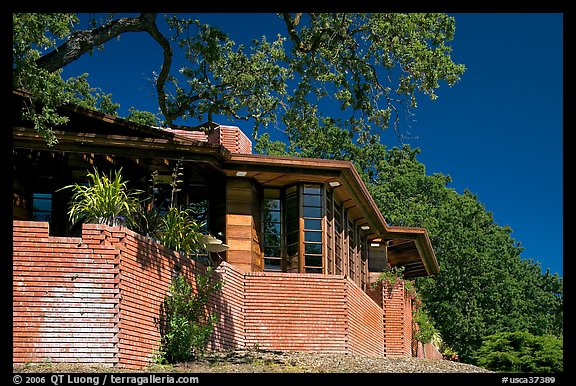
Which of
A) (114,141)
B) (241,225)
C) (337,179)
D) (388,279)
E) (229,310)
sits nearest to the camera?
(114,141)

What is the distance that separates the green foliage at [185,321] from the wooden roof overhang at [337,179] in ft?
12.3

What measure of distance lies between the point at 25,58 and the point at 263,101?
24.5 ft

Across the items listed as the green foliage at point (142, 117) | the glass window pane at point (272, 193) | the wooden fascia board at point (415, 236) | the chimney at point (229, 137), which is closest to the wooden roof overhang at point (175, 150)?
the glass window pane at point (272, 193)

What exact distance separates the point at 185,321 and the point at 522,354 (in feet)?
74.2

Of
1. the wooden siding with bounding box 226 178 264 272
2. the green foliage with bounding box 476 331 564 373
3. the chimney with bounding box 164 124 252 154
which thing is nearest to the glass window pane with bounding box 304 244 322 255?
the wooden siding with bounding box 226 178 264 272

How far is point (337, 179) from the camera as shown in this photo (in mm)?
21406

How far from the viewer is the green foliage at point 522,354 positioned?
34.4 meters

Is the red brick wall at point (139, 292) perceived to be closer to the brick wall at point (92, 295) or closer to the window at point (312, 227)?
the brick wall at point (92, 295)

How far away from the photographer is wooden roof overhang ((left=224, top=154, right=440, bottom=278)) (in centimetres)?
2038

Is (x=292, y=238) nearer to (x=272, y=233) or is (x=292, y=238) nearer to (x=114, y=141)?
(x=272, y=233)

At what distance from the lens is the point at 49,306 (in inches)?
540

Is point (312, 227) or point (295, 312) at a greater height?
point (312, 227)

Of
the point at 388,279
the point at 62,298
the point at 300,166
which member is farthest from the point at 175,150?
the point at 388,279
